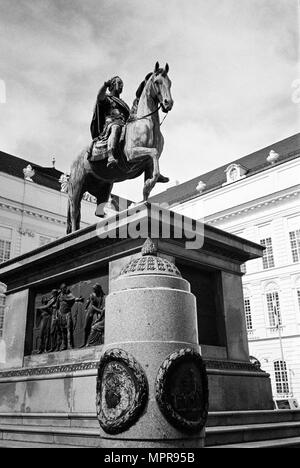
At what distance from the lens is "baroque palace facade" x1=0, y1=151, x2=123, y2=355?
39.6 metres

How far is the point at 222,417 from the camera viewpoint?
649 centimetres

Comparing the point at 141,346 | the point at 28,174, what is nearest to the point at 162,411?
the point at 141,346

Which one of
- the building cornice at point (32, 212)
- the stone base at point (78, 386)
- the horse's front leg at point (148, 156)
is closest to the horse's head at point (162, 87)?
the horse's front leg at point (148, 156)

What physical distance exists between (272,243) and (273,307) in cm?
547

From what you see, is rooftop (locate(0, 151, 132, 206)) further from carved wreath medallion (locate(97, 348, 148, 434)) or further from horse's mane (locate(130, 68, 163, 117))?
carved wreath medallion (locate(97, 348, 148, 434))

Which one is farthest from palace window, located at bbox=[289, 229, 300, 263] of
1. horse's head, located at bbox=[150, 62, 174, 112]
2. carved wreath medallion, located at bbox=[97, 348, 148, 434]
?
carved wreath medallion, located at bbox=[97, 348, 148, 434]

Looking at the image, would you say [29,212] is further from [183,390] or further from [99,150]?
[183,390]

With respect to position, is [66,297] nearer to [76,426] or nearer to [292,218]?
[76,426]

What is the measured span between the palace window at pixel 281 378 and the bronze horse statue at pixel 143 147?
31.2 m

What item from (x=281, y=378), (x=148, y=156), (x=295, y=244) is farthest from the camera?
(x=295, y=244)

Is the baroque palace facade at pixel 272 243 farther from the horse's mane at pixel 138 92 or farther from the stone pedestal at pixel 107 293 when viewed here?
the stone pedestal at pixel 107 293

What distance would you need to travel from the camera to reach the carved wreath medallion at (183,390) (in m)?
3.69

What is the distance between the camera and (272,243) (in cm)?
4038

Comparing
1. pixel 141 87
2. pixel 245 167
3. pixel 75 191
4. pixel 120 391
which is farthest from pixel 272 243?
pixel 120 391
